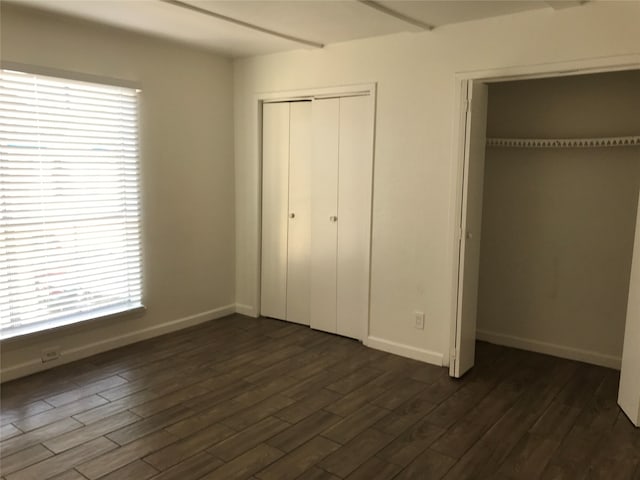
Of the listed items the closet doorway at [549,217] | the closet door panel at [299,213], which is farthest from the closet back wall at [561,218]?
the closet door panel at [299,213]

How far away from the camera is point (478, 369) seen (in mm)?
3814

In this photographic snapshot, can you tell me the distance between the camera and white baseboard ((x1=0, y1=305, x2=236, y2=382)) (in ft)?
11.7

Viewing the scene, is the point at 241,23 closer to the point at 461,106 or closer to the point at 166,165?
the point at 166,165

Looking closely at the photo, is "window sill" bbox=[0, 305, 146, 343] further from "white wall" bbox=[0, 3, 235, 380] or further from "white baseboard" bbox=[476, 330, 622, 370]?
"white baseboard" bbox=[476, 330, 622, 370]

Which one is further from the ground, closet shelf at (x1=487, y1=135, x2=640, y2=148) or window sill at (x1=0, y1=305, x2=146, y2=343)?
closet shelf at (x1=487, y1=135, x2=640, y2=148)

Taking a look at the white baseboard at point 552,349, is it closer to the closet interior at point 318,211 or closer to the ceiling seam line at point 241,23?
the closet interior at point 318,211

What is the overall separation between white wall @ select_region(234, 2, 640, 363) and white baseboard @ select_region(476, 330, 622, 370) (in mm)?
767

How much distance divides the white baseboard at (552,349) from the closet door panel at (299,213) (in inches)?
62.2

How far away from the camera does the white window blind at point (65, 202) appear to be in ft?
11.3

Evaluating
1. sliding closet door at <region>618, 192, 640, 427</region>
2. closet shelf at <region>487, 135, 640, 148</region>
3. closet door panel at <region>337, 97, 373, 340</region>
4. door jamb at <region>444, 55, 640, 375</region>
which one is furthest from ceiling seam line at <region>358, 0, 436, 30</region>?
sliding closet door at <region>618, 192, 640, 427</region>

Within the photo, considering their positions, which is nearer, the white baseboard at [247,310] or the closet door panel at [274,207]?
the closet door panel at [274,207]

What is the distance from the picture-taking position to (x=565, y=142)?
388cm

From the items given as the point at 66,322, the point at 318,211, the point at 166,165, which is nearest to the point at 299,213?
the point at 318,211

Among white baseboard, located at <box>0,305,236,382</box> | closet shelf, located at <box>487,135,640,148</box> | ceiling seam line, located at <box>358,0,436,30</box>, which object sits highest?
ceiling seam line, located at <box>358,0,436,30</box>
